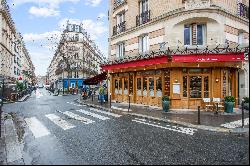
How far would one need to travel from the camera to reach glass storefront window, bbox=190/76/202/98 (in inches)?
613

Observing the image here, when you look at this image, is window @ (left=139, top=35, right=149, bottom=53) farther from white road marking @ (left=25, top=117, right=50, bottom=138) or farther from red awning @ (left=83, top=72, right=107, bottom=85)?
white road marking @ (left=25, top=117, right=50, bottom=138)

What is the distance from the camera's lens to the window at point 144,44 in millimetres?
18531

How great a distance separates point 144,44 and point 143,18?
202 centimetres

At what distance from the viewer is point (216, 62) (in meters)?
14.8

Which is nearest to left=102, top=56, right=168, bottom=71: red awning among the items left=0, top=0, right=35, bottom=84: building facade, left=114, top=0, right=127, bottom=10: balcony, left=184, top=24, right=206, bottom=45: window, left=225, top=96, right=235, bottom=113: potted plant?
left=184, top=24, right=206, bottom=45: window

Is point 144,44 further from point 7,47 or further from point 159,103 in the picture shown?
point 7,47

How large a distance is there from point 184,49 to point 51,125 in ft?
30.9

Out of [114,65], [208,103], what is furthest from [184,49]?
[114,65]

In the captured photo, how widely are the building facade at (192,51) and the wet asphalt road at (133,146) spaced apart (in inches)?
237

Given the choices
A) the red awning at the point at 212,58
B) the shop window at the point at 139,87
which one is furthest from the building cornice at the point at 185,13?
the shop window at the point at 139,87

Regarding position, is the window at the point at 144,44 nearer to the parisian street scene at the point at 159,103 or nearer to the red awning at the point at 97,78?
the parisian street scene at the point at 159,103

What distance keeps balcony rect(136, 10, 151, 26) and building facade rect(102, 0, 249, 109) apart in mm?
73

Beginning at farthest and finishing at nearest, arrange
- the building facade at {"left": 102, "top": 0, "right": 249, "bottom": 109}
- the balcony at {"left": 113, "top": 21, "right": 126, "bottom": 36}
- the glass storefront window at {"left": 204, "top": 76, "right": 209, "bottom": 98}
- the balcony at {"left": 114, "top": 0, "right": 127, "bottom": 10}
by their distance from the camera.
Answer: the balcony at {"left": 113, "top": 21, "right": 126, "bottom": 36} < the balcony at {"left": 114, "top": 0, "right": 127, "bottom": 10} < the glass storefront window at {"left": 204, "top": 76, "right": 209, "bottom": 98} < the building facade at {"left": 102, "top": 0, "right": 249, "bottom": 109}

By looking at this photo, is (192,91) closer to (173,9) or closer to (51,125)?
(173,9)
